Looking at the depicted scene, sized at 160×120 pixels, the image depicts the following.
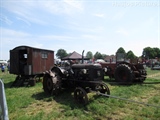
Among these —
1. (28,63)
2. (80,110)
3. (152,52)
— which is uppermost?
(152,52)

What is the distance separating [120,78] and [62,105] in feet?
18.1

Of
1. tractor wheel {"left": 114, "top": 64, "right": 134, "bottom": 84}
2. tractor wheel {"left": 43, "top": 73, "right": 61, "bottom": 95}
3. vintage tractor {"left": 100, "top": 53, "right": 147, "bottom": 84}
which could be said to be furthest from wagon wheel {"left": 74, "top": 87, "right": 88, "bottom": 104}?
tractor wheel {"left": 114, "top": 64, "right": 134, "bottom": 84}

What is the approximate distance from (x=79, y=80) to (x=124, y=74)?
4.57 m

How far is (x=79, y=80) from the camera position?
582 centimetres

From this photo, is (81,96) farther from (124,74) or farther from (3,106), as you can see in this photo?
(124,74)

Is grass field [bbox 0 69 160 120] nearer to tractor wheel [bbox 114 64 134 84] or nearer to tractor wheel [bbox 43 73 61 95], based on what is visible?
tractor wheel [bbox 43 73 61 95]

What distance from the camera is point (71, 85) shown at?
21.1ft

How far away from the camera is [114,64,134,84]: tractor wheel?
8828mm

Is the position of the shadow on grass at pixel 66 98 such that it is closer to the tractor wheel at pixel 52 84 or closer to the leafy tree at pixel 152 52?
the tractor wheel at pixel 52 84

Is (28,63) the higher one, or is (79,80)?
(28,63)

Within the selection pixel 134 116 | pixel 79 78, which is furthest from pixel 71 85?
pixel 134 116

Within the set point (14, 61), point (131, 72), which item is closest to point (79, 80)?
point (131, 72)

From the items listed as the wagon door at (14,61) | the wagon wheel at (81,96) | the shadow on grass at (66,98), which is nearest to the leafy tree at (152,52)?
the wagon door at (14,61)

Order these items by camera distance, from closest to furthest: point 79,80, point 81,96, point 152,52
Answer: point 81,96, point 79,80, point 152,52
